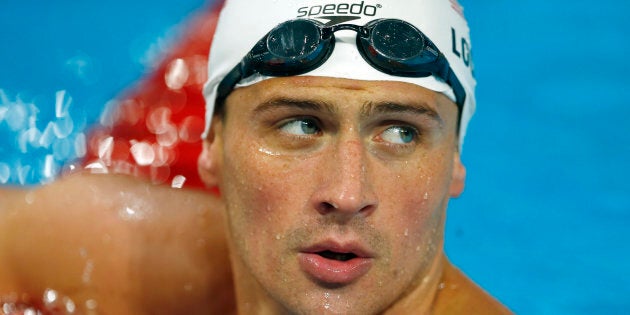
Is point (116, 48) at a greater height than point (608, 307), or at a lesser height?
greater

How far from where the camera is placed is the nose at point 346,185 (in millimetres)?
1838

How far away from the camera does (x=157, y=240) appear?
2775mm

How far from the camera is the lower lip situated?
1.91 meters

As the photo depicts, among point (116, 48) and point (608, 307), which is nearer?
point (608, 307)

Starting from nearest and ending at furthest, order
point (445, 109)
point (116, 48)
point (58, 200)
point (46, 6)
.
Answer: point (445, 109) < point (58, 200) < point (116, 48) < point (46, 6)

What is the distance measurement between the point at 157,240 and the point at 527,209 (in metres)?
1.97

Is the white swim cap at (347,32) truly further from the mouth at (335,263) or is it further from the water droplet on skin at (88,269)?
the water droplet on skin at (88,269)

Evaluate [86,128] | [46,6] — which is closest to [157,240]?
[86,128]

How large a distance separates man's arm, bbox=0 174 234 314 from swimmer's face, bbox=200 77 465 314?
685 mm

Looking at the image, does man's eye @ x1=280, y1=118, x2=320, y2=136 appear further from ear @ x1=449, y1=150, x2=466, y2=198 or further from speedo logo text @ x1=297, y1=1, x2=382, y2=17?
ear @ x1=449, y1=150, x2=466, y2=198

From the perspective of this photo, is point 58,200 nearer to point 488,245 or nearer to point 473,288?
point 473,288

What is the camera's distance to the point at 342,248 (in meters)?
1.89

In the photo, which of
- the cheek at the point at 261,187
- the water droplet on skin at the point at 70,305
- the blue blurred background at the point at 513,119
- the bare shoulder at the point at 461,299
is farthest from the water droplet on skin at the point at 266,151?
the blue blurred background at the point at 513,119

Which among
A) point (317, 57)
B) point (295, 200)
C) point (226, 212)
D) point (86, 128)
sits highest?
point (317, 57)
